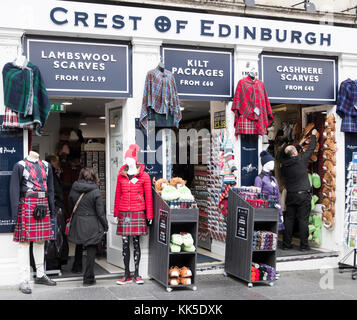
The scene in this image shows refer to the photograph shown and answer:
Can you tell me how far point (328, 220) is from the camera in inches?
Result: 367

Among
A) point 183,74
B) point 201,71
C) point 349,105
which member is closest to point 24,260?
point 183,74

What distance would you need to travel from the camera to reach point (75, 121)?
1260 cm

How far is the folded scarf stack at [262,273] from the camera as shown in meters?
7.54

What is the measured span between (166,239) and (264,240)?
1475 millimetres

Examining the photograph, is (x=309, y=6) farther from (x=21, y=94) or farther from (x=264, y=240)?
(x=21, y=94)

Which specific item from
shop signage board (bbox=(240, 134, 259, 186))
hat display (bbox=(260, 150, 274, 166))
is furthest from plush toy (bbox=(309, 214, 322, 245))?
hat display (bbox=(260, 150, 274, 166))

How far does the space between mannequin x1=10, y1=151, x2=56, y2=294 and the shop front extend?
0.28 meters

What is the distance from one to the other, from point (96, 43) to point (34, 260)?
3314mm

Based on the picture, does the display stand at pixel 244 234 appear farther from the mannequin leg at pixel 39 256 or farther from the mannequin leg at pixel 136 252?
the mannequin leg at pixel 39 256

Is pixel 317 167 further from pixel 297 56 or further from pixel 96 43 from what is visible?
pixel 96 43

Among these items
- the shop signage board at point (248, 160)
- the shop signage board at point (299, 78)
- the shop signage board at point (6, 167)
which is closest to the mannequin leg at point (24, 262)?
the shop signage board at point (6, 167)

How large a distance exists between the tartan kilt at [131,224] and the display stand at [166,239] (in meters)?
0.23

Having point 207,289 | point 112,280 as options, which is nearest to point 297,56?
point 207,289

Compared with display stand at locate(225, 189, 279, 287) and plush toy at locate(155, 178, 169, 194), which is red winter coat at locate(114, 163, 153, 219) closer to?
plush toy at locate(155, 178, 169, 194)
